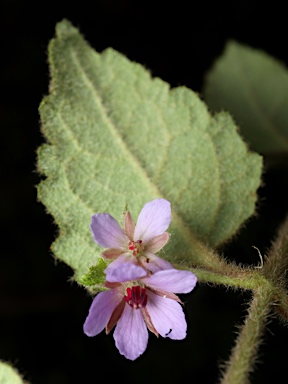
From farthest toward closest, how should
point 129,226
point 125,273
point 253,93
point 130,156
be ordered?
point 253,93, point 130,156, point 129,226, point 125,273

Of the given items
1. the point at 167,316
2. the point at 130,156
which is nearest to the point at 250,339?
the point at 167,316

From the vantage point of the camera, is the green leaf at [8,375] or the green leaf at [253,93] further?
the green leaf at [253,93]

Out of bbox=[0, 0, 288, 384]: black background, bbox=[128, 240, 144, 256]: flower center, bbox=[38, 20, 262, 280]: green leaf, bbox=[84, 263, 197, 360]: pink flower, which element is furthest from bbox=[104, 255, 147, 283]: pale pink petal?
bbox=[0, 0, 288, 384]: black background

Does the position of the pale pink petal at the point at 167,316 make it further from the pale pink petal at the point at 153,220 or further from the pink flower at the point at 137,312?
the pale pink petal at the point at 153,220

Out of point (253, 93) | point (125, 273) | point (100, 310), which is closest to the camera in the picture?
point (125, 273)

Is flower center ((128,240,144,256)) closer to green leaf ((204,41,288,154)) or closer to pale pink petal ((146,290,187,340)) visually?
pale pink petal ((146,290,187,340))

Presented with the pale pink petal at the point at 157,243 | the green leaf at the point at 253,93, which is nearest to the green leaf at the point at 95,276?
the pale pink petal at the point at 157,243

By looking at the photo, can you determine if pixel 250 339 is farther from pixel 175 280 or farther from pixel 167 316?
pixel 175 280
